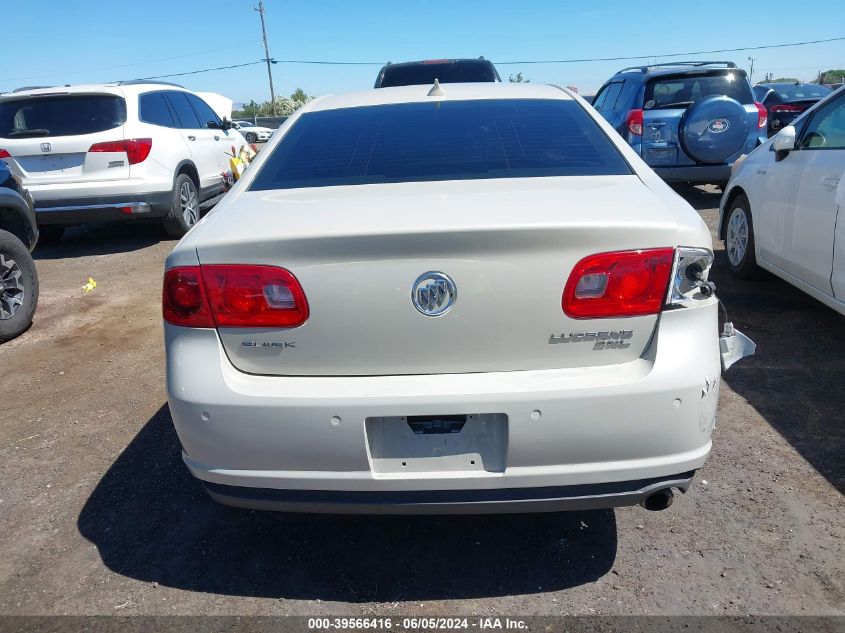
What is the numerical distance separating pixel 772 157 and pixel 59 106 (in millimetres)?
6911

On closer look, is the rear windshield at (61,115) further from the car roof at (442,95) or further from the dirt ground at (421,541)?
the car roof at (442,95)

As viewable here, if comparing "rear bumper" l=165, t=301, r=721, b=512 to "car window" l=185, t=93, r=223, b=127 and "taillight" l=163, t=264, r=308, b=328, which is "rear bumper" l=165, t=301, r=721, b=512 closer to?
"taillight" l=163, t=264, r=308, b=328

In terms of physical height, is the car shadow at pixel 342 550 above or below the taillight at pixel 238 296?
below

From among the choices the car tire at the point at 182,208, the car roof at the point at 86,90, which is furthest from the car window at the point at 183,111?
the car tire at the point at 182,208

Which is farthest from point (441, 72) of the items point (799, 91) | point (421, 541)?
point (799, 91)

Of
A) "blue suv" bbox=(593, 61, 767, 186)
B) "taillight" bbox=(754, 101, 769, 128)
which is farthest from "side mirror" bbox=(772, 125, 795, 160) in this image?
"taillight" bbox=(754, 101, 769, 128)

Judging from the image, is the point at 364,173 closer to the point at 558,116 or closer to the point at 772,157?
the point at 558,116

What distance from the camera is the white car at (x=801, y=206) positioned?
399 cm

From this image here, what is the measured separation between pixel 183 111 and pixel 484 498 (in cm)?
802

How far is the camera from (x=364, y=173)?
262 cm

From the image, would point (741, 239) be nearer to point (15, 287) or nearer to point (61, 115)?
point (15, 287)

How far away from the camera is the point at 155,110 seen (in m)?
7.91

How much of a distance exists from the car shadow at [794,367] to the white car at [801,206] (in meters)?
0.31

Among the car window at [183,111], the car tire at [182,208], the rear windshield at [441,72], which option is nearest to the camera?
the car tire at [182,208]
